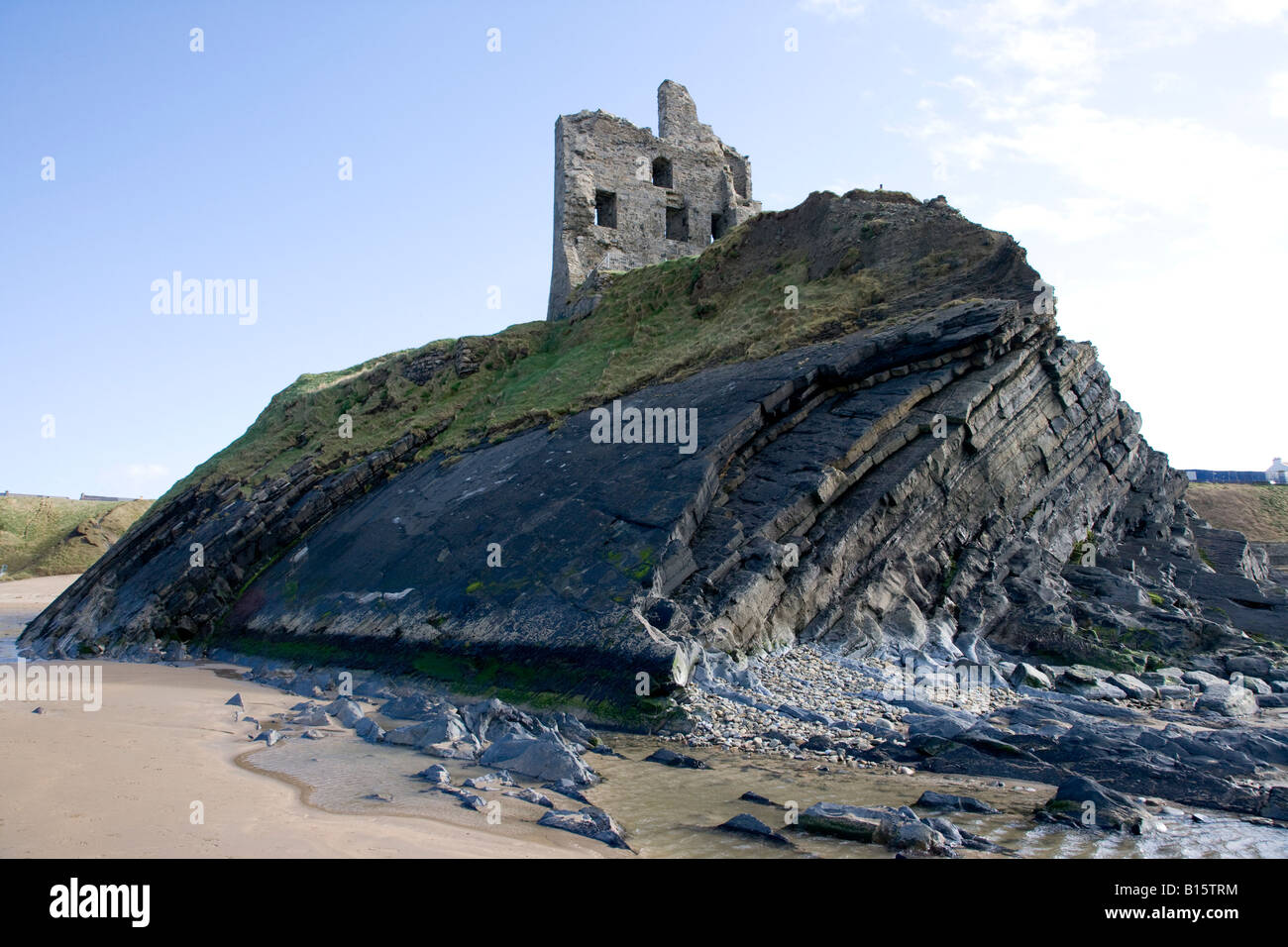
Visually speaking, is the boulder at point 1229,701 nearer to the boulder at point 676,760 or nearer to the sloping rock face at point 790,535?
the sloping rock face at point 790,535

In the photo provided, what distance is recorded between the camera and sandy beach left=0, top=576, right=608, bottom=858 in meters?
5.05

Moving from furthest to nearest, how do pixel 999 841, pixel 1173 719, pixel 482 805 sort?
pixel 1173 719 → pixel 482 805 → pixel 999 841

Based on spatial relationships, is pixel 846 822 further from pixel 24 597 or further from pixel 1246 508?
pixel 1246 508

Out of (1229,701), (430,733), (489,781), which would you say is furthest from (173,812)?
(1229,701)

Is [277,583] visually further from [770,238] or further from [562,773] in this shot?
[770,238]

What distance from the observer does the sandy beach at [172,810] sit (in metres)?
5.05

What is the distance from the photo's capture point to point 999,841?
6.13 metres

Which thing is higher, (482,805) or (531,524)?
(531,524)

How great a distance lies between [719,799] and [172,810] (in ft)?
13.6

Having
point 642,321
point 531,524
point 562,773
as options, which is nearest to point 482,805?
point 562,773
